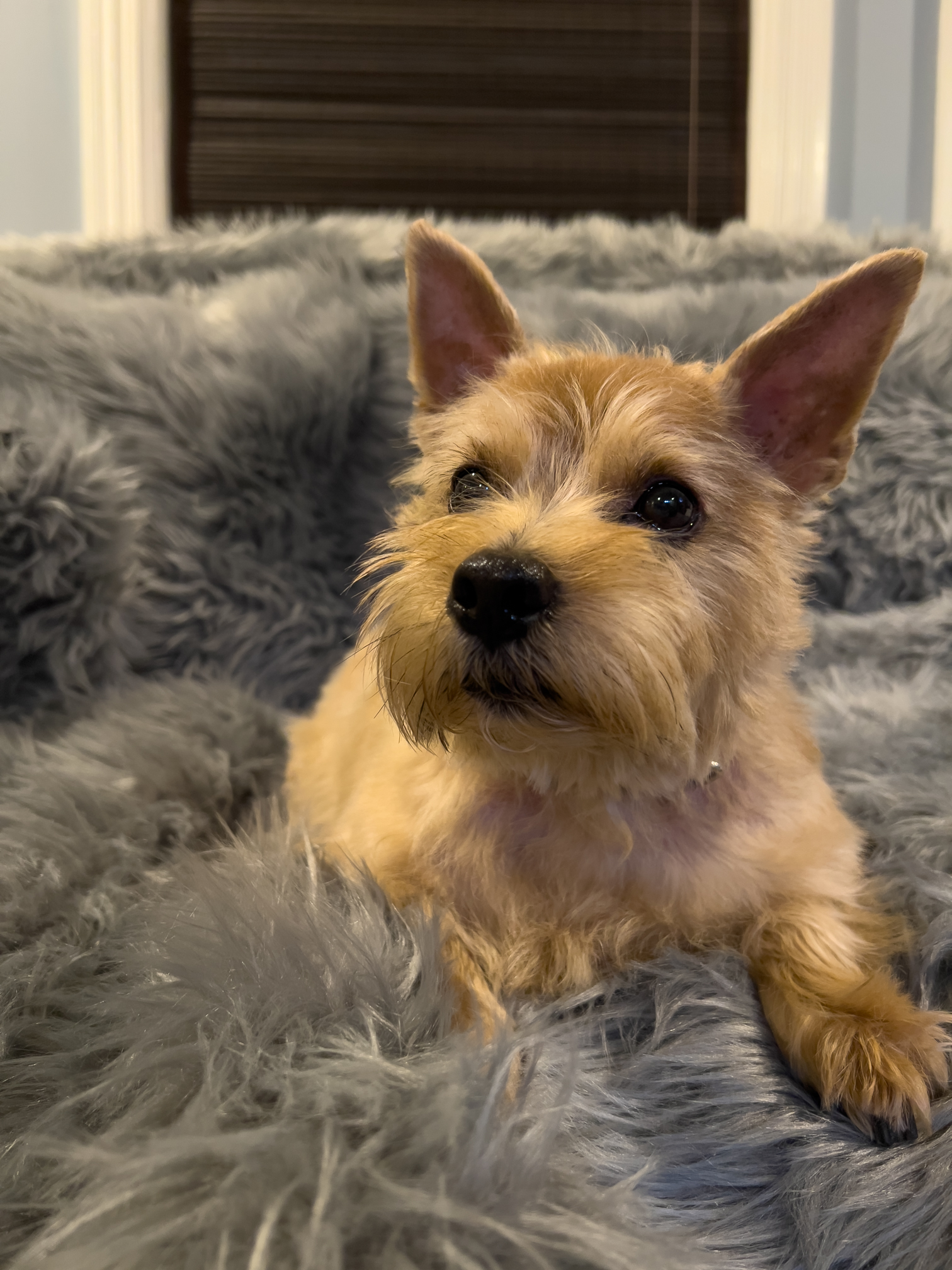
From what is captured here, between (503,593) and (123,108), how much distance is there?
2.55 meters

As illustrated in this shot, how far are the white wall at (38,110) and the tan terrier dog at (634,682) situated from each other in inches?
83.8

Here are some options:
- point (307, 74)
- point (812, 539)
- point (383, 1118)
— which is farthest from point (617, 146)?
point (383, 1118)

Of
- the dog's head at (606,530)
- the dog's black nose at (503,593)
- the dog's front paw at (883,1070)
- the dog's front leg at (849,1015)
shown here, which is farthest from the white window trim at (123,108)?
the dog's front paw at (883,1070)

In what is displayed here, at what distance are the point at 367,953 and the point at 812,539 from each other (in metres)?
0.79

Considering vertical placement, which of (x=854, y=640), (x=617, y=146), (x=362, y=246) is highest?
(x=617, y=146)

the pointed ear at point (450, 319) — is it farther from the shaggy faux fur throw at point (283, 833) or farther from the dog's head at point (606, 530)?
the shaggy faux fur throw at point (283, 833)

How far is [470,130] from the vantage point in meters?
2.56

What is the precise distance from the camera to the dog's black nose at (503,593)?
30.5 inches

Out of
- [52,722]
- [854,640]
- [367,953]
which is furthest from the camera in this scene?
[854,640]

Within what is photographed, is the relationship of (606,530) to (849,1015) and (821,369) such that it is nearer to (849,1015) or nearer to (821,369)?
(821,369)

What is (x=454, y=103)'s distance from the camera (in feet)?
8.32

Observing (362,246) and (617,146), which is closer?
(362,246)

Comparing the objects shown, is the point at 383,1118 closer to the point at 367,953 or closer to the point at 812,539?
the point at 367,953

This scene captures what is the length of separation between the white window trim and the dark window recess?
66 mm
